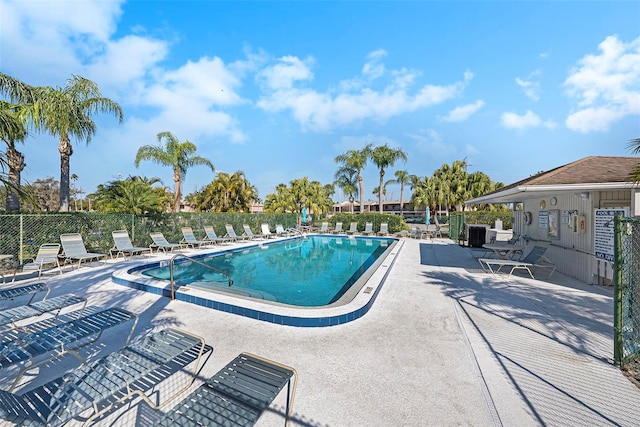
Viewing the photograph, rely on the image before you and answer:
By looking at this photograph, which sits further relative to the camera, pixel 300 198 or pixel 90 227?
pixel 300 198

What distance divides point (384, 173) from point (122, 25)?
21.9 meters

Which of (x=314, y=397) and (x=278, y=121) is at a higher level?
(x=278, y=121)

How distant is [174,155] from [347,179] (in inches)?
641

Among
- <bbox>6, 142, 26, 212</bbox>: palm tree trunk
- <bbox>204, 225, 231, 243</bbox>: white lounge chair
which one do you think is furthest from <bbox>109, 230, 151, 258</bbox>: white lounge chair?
<bbox>204, 225, 231, 243</bbox>: white lounge chair

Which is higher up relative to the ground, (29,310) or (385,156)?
(385,156)

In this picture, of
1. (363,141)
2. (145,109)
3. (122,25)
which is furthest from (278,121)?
(122,25)

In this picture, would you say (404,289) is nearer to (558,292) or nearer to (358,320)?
(358,320)

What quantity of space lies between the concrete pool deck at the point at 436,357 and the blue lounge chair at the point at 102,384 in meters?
0.38

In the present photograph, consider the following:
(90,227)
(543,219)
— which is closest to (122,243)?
(90,227)

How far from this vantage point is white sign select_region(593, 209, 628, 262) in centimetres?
576

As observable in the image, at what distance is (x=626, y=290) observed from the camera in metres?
3.18

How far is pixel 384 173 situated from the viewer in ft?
90.2

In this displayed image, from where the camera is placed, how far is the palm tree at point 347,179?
92.6 ft

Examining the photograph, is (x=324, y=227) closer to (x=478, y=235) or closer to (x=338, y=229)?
(x=338, y=229)
